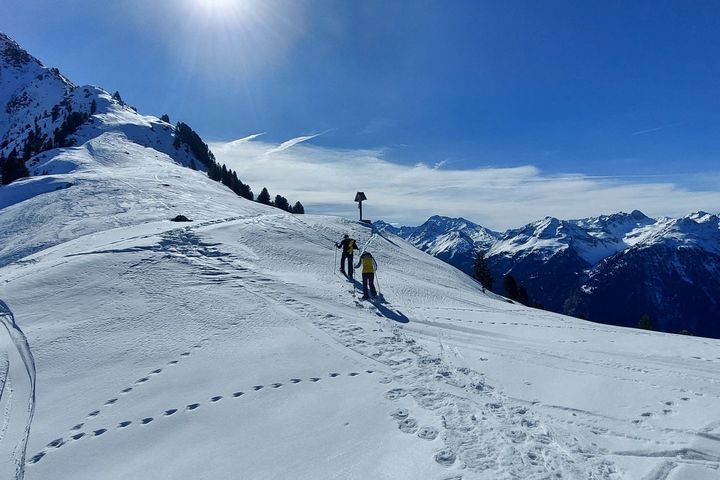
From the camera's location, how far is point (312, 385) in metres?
7.91

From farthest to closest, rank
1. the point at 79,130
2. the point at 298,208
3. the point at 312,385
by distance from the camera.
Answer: the point at 79,130, the point at 298,208, the point at 312,385

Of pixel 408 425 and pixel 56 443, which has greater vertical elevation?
pixel 408 425

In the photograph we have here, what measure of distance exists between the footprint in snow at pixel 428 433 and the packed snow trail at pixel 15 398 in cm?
560

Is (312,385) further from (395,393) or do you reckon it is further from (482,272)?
(482,272)

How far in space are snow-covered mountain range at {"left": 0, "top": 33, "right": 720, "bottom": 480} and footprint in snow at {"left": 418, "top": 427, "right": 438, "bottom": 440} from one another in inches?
1.1

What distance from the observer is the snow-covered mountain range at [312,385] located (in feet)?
18.7

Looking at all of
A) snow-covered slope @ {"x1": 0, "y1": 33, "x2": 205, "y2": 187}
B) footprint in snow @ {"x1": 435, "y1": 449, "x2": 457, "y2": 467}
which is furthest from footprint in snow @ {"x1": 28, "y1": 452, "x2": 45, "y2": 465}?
snow-covered slope @ {"x1": 0, "y1": 33, "x2": 205, "y2": 187}

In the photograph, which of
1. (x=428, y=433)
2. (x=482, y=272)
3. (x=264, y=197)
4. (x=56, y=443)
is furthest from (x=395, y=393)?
(x=264, y=197)

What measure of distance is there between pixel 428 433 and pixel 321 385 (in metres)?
2.45

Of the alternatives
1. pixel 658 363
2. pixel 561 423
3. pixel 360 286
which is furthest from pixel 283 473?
pixel 360 286

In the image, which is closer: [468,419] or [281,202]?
[468,419]

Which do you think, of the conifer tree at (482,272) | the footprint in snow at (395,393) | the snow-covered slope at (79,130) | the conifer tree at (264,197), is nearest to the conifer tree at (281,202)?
the conifer tree at (264,197)

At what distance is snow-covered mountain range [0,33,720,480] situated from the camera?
5.70 metres

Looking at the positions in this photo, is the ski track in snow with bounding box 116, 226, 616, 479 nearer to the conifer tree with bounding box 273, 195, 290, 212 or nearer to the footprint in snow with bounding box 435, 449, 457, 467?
the footprint in snow with bounding box 435, 449, 457, 467
